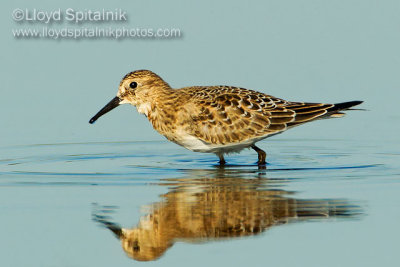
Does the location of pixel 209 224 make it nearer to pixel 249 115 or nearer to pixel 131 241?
pixel 131 241

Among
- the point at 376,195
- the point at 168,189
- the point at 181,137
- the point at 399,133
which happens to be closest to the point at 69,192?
the point at 168,189

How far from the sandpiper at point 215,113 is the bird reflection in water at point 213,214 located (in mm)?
3012

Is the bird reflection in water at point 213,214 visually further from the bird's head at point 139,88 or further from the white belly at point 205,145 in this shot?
the bird's head at point 139,88

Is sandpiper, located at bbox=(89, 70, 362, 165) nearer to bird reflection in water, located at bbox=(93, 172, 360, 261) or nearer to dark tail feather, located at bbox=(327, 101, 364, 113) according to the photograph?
dark tail feather, located at bbox=(327, 101, 364, 113)

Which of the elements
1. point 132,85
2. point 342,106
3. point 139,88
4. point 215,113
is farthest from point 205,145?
point 342,106

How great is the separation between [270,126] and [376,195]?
171 inches

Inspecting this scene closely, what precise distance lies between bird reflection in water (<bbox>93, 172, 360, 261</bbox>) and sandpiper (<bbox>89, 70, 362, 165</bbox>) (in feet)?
9.88

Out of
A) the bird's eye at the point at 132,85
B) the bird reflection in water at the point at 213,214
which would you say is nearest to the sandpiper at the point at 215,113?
the bird's eye at the point at 132,85

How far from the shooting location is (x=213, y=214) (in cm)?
991

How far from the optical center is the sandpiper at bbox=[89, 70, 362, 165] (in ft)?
49.0

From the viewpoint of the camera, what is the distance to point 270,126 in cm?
1522

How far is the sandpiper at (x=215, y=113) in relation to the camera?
1492 centimetres

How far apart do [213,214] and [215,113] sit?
5263mm

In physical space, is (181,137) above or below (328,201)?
above
